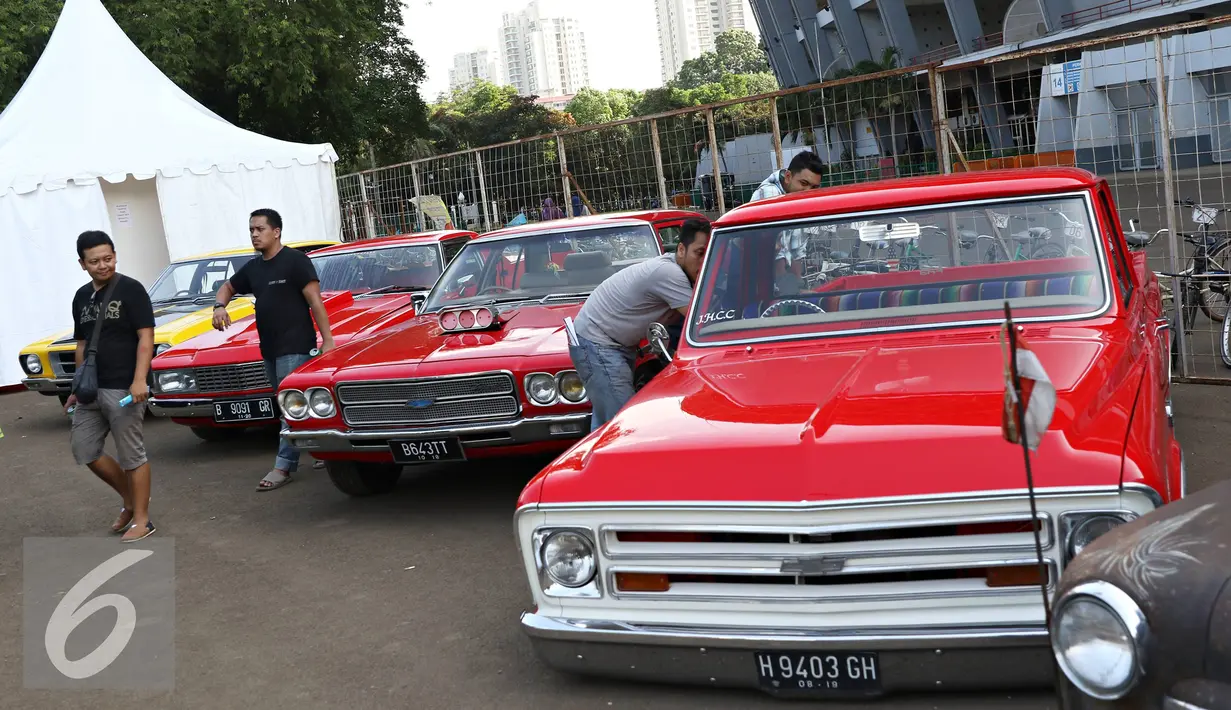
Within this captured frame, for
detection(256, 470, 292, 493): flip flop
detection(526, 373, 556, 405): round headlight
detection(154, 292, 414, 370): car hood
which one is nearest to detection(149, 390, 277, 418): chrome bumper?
detection(154, 292, 414, 370): car hood

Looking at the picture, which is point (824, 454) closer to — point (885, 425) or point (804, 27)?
point (885, 425)

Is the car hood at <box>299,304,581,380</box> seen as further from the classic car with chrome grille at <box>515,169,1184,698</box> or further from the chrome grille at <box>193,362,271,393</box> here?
the classic car with chrome grille at <box>515,169,1184,698</box>

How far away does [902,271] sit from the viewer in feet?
16.8

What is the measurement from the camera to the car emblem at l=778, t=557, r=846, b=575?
3.49 meters

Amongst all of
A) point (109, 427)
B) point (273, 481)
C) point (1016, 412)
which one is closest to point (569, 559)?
point (1016, 412)

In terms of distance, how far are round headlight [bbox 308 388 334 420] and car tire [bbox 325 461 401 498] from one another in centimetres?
51

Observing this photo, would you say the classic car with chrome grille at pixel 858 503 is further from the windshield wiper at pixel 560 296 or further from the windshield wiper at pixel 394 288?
the windshield wiper at pixel 394 288

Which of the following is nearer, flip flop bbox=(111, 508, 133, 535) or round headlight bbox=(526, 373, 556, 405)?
round headlight bbox=(526, 373, 556, 405)

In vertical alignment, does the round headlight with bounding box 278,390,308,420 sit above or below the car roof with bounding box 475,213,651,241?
below

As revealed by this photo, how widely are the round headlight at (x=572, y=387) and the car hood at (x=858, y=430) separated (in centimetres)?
187

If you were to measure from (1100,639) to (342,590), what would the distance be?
4228 mm

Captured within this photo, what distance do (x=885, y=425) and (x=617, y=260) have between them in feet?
14.8

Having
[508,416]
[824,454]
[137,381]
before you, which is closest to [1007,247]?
[824,454]

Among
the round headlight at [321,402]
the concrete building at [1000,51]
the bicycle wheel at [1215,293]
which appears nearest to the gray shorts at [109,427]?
the round headlight at [321,402]
